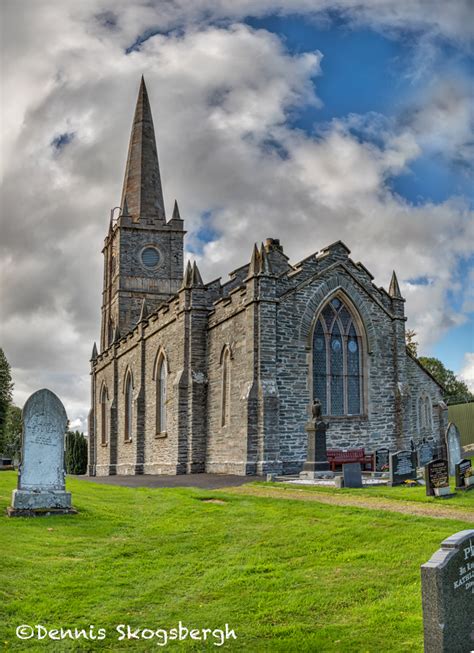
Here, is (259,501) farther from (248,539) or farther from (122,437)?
(122,437)

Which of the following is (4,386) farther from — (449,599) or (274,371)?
(449,599)

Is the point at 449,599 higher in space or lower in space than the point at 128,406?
lower

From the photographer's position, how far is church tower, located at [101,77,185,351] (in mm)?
49750

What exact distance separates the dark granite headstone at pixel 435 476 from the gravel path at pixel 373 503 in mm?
720

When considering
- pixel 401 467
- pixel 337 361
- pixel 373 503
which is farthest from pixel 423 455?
pixel 373 503

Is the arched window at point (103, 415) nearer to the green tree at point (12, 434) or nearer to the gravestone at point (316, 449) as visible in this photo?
the green tree at point (12, 434)

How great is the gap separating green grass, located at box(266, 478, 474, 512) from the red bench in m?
6.67

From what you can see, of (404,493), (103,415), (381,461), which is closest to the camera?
(404,493)

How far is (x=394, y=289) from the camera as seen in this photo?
96.2 ft

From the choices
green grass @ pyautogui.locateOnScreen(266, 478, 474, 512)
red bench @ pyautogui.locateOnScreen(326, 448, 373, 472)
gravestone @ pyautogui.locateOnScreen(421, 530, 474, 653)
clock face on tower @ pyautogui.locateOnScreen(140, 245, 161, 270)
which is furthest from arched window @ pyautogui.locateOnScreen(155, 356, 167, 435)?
gravestone @ pyautogui.locateOnScreen(421, 530, 474, 653)

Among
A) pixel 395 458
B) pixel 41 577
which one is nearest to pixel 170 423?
pixel 395 458

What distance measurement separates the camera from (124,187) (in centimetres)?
5381

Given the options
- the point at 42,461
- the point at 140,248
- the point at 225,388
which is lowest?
the point at 42,461

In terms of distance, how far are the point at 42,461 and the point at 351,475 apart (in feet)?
25.3
